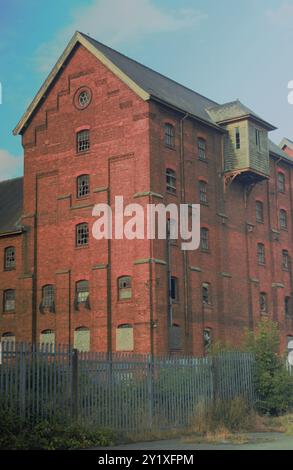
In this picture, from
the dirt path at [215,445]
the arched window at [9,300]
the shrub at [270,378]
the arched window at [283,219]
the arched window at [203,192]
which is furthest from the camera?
the arched window at [283,219]

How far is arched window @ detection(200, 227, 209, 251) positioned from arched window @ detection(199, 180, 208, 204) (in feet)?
4.99

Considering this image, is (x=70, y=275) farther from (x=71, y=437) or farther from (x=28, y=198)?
(x=71, y=437)

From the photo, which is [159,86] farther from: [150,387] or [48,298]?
[150,387]

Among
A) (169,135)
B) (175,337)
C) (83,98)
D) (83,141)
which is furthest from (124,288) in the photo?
(83,98)

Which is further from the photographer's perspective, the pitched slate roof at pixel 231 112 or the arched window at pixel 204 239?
the pitched slate roof at pixel 231 112

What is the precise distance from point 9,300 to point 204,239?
37.7 ft

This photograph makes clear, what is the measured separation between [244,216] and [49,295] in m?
12.1

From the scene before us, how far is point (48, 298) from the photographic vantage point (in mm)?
37438

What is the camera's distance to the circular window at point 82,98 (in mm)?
37656

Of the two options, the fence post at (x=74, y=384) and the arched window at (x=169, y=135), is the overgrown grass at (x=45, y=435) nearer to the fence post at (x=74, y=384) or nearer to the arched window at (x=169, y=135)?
the fence post at (x=74, y=384)

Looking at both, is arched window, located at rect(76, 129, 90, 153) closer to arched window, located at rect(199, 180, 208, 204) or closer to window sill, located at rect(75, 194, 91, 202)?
window sill, located at rect(75, 194, 91, 202)

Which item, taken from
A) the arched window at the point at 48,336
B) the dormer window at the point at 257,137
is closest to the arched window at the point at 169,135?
the dormer window at the point at 257,137

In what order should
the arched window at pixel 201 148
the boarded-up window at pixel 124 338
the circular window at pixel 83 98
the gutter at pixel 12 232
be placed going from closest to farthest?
the boarded-up window at pixel 124 338
the circular window at pixel 83 98
the arched window at pixel 201 148
the gutter at pixel 12 232

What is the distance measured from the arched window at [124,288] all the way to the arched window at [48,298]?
170 inches
